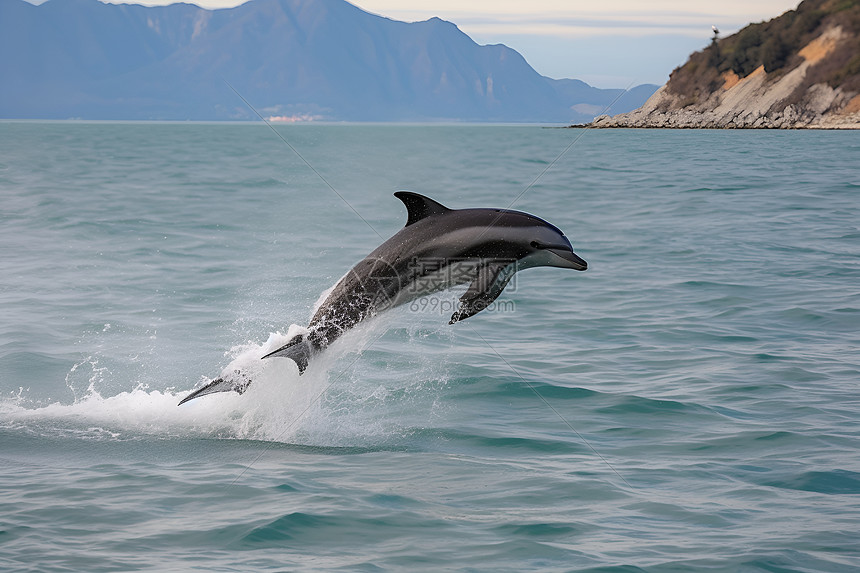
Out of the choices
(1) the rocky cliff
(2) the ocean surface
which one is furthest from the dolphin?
(1) the rocky cliff

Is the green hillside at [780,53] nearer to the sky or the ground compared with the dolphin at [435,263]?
nearer to the sky

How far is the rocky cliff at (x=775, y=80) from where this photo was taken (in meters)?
104

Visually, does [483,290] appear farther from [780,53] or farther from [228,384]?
[780,53]

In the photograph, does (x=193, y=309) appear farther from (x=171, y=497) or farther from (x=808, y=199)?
(x=808, y=199)

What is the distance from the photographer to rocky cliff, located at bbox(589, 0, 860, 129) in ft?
340

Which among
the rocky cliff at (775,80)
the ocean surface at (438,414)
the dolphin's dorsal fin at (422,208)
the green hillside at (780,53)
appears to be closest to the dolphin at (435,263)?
the dolphin's dorsal fin at (422,208)

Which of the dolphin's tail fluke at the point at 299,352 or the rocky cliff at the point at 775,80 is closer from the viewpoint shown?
the dolphin's tail fluke at the point at 299,352

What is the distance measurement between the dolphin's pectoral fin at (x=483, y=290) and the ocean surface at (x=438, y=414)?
109cm

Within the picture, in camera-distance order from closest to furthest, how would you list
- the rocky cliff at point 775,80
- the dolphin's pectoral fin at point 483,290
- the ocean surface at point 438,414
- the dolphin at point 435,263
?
the ocean surface at point 438,414
the dolphin's pectoral fin at point 483,290
the dolphin at point 435,263
the rocky cliff at point 775,80

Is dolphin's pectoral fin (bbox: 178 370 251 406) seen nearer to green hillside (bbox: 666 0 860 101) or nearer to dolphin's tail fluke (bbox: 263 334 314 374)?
dolphin's tail fluke (bbox: 263 334 314 374)

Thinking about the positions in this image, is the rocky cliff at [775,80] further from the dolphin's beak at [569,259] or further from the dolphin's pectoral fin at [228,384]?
the dolphin's pectoral fin at [228,384]

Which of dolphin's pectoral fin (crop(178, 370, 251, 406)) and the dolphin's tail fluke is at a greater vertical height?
the dolphin's tail fluke

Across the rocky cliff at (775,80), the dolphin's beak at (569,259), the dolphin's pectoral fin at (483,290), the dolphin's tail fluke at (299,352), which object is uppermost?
the rocky cliff at (775,80)

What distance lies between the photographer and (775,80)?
112438 mm
